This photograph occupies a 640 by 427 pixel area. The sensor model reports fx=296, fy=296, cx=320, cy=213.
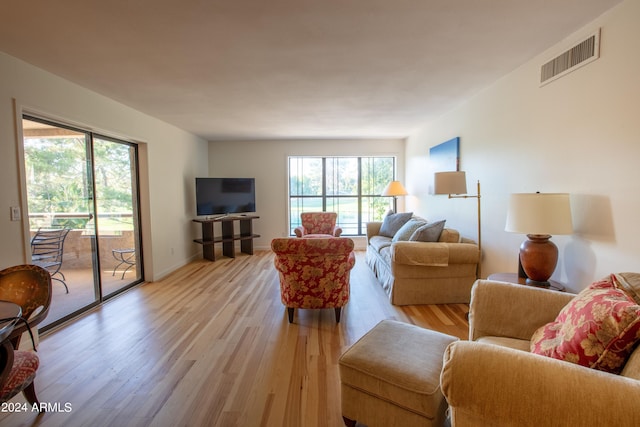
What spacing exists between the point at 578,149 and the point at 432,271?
5.62 feet

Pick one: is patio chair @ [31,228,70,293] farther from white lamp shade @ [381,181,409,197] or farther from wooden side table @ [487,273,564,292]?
white lamp shade @ [381,181,409,197]

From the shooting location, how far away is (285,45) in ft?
7.25

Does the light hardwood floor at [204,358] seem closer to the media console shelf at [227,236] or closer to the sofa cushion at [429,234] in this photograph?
the sofa cushion at [429,234]

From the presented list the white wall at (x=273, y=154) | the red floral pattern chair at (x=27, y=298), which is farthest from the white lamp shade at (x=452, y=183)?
the red floral pattern chair at (x=27, y=298)

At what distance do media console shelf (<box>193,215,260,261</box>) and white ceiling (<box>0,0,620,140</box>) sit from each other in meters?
2.44

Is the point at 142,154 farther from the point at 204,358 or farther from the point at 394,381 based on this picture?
the point at 394,381

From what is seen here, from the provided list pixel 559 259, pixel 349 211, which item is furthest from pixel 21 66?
pixel 349 211

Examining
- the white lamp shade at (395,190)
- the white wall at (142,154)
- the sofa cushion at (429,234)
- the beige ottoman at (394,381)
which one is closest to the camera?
the beige ottoman at (394,381)

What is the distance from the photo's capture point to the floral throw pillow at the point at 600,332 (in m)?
1.02

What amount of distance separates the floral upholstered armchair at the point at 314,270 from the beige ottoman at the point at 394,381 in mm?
1097

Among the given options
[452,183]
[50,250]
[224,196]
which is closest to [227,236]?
[224,196]

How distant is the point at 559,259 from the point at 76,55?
415cm

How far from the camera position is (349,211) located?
6734 mm

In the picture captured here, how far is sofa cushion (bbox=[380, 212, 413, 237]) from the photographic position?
4.79 metres
